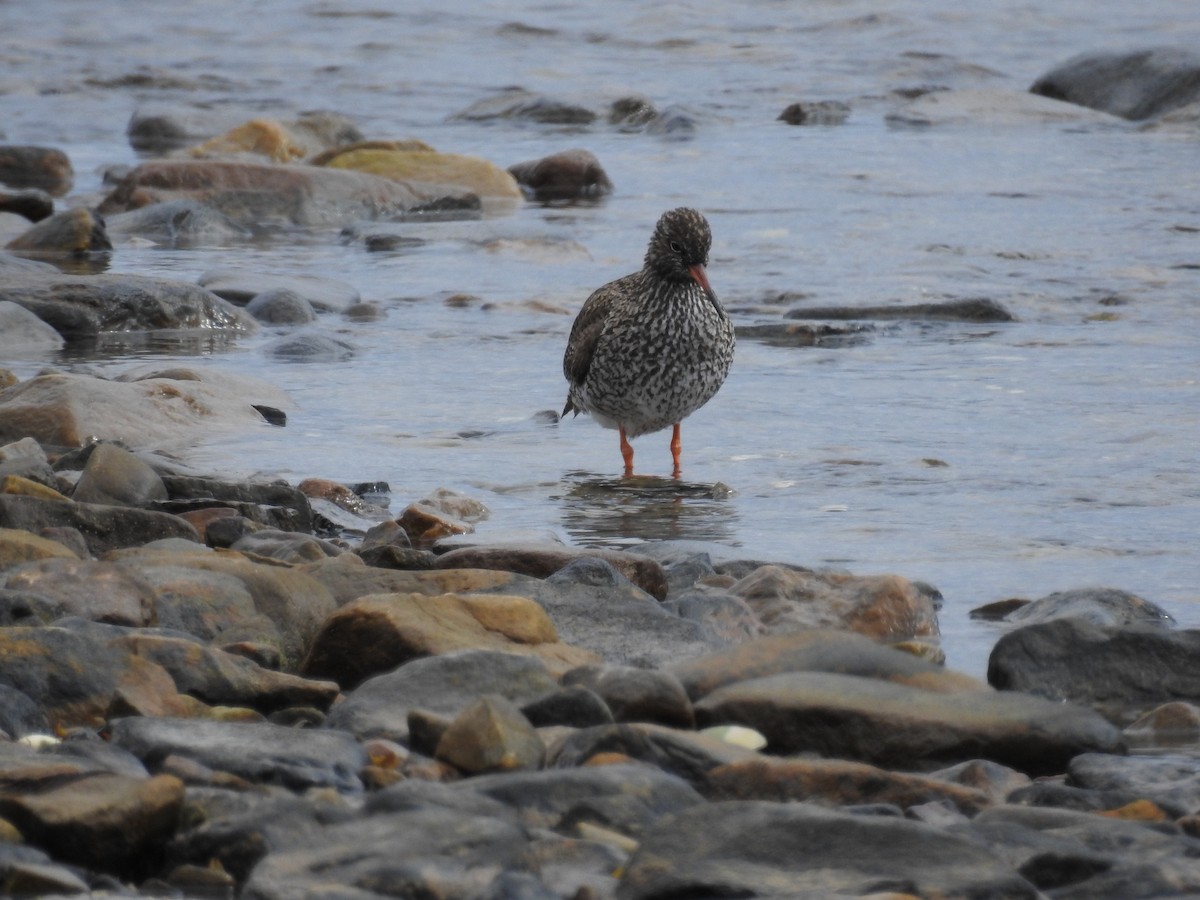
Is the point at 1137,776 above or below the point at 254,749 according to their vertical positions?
below

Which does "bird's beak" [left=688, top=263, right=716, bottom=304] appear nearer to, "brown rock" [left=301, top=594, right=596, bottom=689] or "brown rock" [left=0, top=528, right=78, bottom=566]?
"brown rock" [left=301, top=594, right=596, bottom=689]

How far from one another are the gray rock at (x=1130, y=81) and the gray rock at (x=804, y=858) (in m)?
21.5

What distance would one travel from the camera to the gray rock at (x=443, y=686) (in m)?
4.84

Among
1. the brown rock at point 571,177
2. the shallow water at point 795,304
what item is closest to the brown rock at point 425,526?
the shallow water at point 795,304

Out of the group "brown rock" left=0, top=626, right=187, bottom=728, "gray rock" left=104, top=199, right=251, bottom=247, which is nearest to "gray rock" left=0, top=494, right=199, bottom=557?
"brown rock" left=0, top=626, right=187, bottom=728

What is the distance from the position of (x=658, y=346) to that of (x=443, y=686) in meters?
4.75

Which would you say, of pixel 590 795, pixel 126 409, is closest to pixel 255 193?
pixel 126 409

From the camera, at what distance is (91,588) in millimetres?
5465

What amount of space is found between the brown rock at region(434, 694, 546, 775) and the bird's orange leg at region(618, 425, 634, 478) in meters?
5.19

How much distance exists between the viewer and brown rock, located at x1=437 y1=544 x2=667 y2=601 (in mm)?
6633

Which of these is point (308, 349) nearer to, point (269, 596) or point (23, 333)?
point (23, 333)

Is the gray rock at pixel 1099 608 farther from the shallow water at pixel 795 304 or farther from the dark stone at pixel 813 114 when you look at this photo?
the dark stone at pixel 813 114

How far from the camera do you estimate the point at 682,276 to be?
387 inches

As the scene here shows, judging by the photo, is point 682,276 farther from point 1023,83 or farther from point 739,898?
point 1023,83
